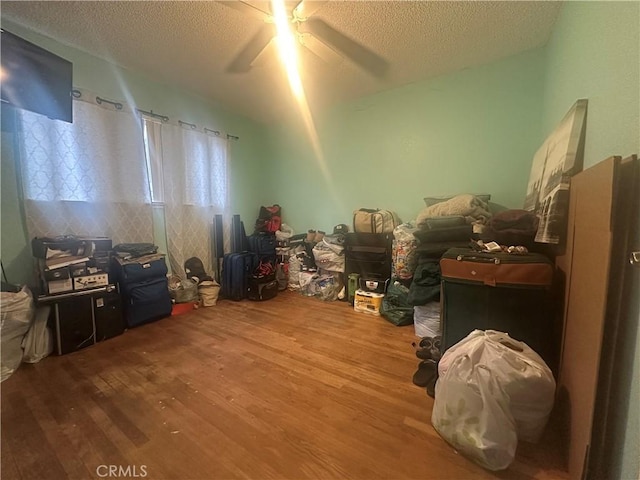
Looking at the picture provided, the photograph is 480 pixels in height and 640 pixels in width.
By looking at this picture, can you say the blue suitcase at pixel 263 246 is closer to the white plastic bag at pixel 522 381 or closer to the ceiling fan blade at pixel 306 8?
the ceiling fan blade at pixel 306 8

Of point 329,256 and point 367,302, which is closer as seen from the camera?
point 367,302

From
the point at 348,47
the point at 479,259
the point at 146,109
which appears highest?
the point at 348,47

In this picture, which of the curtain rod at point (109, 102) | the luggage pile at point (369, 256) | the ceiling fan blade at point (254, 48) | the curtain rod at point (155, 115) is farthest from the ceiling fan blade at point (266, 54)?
the luggage pile at point (369, 256)

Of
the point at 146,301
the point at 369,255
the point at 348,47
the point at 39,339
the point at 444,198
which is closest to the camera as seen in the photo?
the point at 39,339

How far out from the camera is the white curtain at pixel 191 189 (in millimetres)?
2854

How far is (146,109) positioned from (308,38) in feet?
6.20

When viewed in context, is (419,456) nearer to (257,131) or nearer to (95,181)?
(95,181)

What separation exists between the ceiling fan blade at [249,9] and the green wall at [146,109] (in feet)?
5.78

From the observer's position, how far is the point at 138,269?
2.34 m

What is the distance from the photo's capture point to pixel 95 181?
232 cm

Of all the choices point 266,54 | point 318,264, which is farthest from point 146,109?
point 318,264

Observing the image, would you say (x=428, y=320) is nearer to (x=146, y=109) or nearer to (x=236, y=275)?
(x=236, y=275)

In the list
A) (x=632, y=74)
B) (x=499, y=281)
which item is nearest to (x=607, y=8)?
(x=632, y=74)

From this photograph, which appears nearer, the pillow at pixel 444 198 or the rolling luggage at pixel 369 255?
the pillow at pixel 444 198
